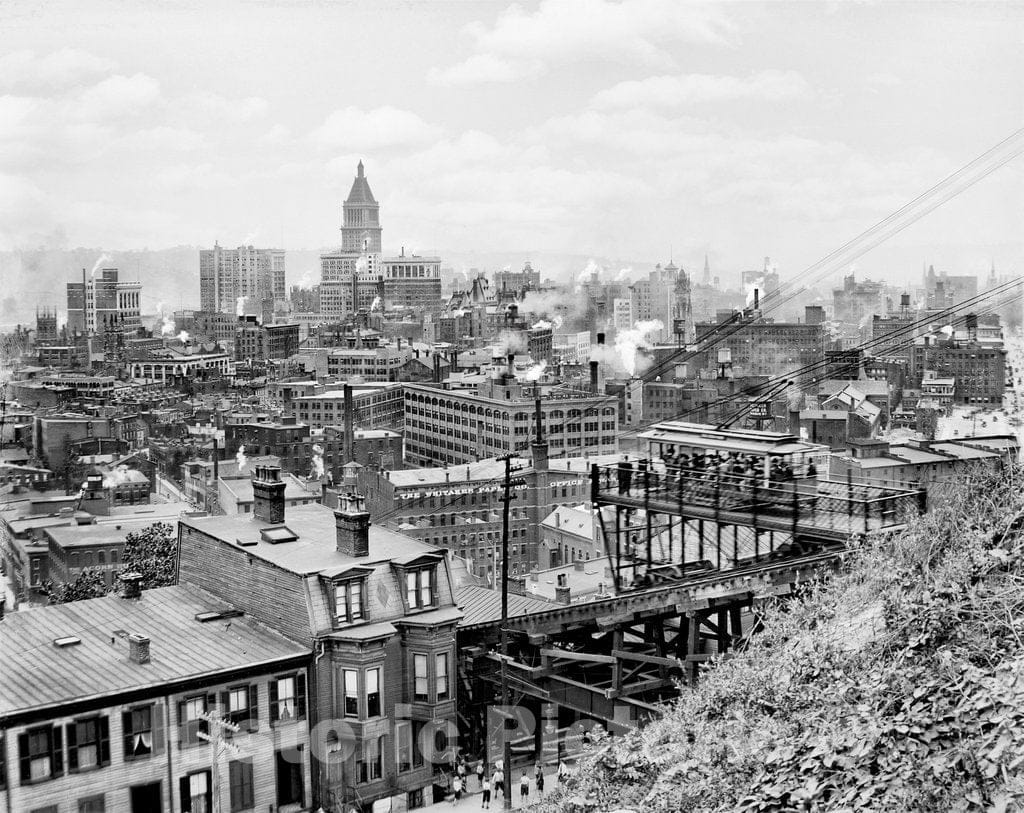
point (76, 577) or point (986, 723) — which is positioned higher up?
point (986, 723)

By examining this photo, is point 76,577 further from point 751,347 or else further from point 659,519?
point 751,347

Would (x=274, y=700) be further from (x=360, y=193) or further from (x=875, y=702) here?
(x=360, y=193)

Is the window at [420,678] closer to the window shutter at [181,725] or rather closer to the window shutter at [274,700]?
the window shutter at [274,700]

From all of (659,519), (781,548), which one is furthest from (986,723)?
(659,519)

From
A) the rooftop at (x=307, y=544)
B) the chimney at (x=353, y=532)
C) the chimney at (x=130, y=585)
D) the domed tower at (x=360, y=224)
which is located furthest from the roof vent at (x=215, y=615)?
the domed tower at (x=360, y=224)

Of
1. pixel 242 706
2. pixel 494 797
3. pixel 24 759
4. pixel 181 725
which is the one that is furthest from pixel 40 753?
pixel 494 797
